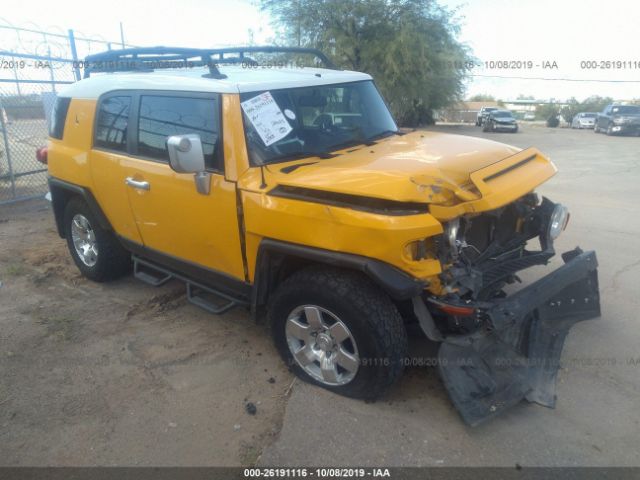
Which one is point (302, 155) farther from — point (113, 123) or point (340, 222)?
point (113, 123)

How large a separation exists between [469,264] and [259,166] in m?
1.46

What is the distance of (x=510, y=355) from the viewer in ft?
10.3

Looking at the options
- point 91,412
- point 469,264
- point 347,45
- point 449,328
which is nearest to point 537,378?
point 449,328

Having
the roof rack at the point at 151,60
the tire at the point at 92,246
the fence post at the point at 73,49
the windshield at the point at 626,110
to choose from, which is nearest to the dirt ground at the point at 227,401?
the tire at the point at 92,246

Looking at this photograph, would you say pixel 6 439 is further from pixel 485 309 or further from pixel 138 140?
pixel 485 309

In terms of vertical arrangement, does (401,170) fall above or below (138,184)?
above

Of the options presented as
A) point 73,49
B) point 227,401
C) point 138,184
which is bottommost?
point 227,401

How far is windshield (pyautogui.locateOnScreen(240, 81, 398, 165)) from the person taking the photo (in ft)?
10.7

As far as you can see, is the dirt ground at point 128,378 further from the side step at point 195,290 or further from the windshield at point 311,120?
the windshield at point 311,120

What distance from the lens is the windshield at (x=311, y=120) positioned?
10.7 feet

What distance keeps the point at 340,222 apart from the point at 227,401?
1.43 m

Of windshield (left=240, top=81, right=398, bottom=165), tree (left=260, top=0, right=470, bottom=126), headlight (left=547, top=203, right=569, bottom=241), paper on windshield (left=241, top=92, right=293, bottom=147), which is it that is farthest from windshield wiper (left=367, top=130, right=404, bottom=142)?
tree (left=260, top=0, right=470, bottom=126)

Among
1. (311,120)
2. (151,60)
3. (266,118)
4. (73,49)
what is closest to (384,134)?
(311,120)

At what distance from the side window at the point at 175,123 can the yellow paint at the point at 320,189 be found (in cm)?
11
